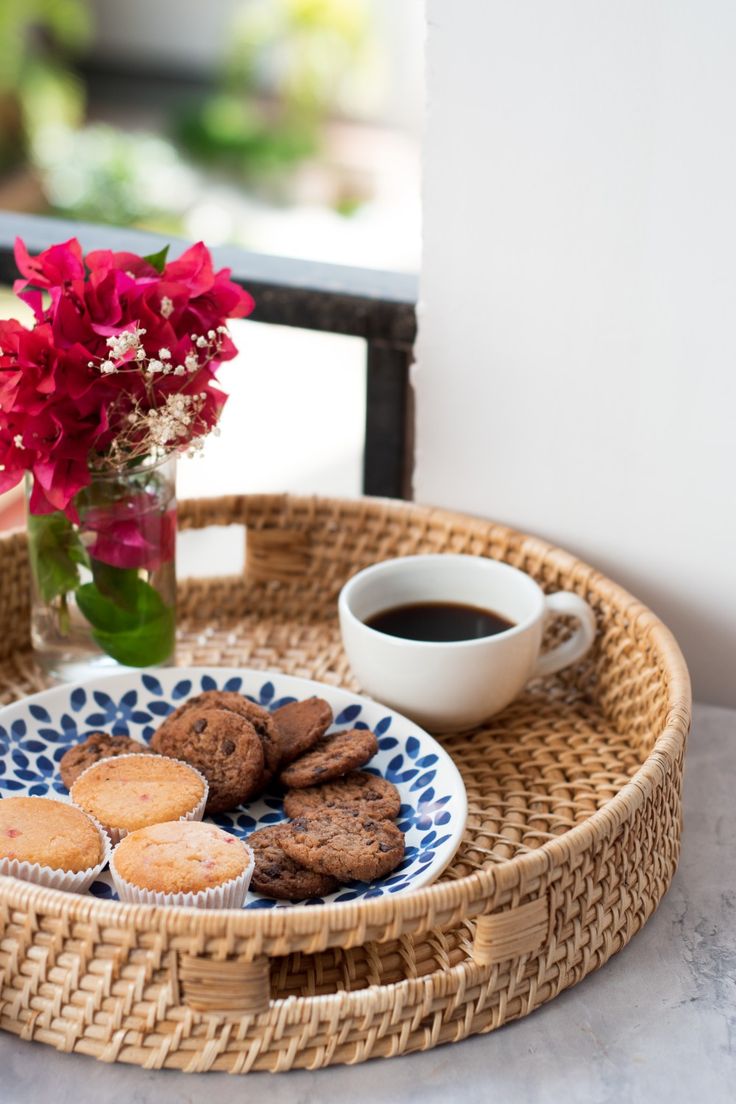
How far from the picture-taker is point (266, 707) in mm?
1037

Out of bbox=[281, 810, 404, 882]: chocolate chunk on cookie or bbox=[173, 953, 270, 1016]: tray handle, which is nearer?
bbox=[173, 953, 270, 1016]: tray handle

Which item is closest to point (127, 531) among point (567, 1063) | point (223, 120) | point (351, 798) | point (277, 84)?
point (351, 798)

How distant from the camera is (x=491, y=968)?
75cm

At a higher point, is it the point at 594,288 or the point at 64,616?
the point at 594,288

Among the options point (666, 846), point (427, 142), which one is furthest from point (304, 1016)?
point (427, 142)

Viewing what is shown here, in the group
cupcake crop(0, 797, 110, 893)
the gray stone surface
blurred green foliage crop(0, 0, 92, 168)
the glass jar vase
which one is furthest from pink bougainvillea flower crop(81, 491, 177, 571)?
blurred green foliage crop(0, 0, 92, 168)

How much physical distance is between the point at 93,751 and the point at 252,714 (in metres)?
0.12

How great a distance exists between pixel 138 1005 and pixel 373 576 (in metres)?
0.46

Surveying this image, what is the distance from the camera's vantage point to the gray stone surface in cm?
72

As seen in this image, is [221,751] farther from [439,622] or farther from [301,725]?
[439,622]

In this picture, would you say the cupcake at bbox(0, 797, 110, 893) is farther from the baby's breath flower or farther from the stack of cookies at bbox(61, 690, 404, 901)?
the baby's breath flower

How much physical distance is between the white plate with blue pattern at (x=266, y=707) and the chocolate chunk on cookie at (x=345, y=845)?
0.02 meters

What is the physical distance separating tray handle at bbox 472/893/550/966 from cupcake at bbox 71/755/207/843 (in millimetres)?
224

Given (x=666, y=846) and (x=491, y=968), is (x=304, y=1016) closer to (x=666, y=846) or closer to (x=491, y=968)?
A: (x=491, y=968)
